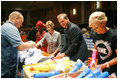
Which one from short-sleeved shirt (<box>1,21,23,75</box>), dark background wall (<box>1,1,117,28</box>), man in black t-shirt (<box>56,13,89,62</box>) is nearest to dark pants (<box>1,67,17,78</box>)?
short-sleeved shirt (<box>1,21,23,75</box>)

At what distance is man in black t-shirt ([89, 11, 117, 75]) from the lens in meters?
1.49

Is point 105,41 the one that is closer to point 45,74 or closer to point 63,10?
point 45,74

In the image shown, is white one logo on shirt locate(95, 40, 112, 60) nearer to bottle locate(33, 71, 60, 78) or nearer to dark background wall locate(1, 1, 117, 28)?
bottle locate(33, 71, 60, 78)

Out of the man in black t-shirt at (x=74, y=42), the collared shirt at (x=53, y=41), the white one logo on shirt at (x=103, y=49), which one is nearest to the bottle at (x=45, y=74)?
the white one logo on shirt at (x=103, y=49)

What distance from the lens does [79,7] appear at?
750 cm

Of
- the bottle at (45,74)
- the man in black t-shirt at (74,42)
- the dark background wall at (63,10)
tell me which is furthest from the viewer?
the dark background wall at (63,10)

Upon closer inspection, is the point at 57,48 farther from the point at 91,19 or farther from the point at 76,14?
the point at 76,14

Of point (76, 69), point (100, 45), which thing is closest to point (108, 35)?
point (100, 45)

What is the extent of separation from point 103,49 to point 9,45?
1.16 meters

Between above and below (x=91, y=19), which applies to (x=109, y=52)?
below

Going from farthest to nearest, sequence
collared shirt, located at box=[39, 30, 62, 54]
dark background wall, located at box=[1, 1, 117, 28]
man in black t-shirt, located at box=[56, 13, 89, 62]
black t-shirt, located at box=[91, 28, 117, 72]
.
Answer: dark background wall, located at box=[1, 1, 117, 28]
collared shirt, located at box=[39, 30, 62, 54]
man in black t-shirt, located at box=[56, 13, 89, 62]
black t-shirt, located at box=[91, 28, 117, 72]

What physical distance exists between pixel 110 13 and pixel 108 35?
4644mm

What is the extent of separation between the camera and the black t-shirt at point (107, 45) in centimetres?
148

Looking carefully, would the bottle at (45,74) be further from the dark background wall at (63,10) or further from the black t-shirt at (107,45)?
the dark background wall at (63,10)
